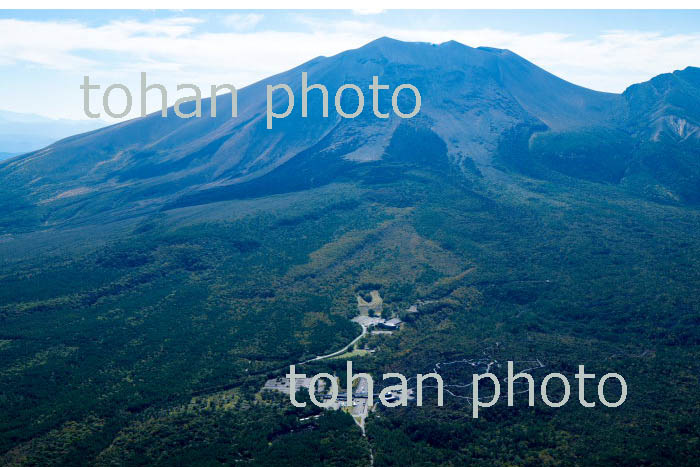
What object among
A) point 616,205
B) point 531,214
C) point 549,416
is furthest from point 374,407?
point 616,205

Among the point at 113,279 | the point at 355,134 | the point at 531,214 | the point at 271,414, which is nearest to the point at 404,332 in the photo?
the point at 271,414

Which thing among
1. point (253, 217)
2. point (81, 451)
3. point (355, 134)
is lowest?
point (81, 451)

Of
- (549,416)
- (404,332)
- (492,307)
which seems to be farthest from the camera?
(492,307)

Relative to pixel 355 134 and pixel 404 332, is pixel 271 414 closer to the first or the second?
pixel 404 332

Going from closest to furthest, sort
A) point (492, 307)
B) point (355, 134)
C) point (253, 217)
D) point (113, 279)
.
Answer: point (492, 307) < point (113, 279) < point (253, 217) < point (355, 134)

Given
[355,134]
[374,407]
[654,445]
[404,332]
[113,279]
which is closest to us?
[654,445]

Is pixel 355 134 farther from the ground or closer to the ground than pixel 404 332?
farther from the ground

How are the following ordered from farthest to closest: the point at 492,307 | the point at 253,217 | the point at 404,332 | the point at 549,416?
the point at 253,217 < the point at 492,307 < the point at 404,332 < the point at 549,416

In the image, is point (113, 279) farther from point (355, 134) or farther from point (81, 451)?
point (355, 134)

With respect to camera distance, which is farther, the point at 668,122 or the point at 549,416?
the point at 668,122
